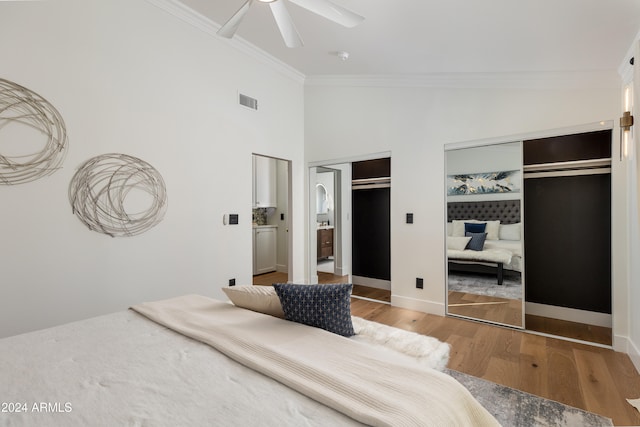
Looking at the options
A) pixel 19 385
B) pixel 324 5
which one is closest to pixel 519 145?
pixel 324 5

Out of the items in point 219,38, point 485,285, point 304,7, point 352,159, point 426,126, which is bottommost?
point 485,285

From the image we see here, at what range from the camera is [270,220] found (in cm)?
602

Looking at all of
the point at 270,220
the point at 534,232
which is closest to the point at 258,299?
the point at 534,232

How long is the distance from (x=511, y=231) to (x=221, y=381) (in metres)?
3.18

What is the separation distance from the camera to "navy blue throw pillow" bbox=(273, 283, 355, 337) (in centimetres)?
147

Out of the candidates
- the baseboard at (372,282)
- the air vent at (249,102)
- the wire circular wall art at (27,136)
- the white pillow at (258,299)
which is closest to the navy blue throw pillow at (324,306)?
the white pillow at (258,299)

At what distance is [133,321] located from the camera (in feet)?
5.43

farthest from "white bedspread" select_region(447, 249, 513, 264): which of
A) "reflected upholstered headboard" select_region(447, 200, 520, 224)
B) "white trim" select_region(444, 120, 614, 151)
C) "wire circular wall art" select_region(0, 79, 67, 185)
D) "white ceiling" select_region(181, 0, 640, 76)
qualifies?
"wire circular wall art" select_region(0, 79, 67, 185)

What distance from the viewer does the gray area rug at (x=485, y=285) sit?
3.13 meters

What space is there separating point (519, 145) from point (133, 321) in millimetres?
3615

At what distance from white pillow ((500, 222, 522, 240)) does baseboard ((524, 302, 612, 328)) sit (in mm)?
907

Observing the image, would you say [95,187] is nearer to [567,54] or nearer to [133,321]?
[133,321]

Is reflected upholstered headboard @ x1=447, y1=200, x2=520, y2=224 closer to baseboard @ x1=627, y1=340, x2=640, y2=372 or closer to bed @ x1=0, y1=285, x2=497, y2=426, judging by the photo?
baseboard @ x1=627, y1=340, x2=640, y2=372

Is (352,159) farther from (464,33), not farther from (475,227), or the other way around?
(464,33)
